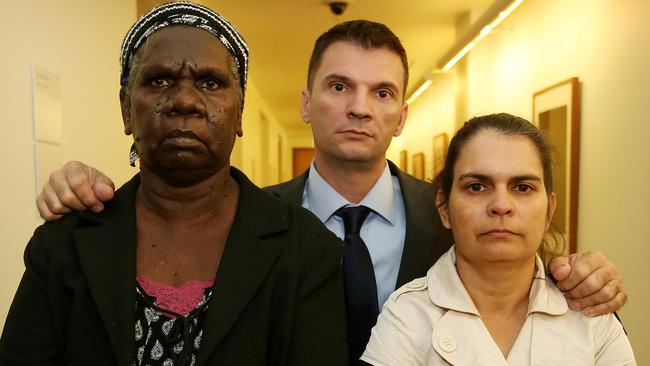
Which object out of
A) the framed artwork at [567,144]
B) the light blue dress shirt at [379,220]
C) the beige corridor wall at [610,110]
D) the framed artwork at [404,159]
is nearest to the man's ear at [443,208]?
the light blue dress shirt at [379,220]

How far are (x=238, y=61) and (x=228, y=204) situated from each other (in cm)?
34

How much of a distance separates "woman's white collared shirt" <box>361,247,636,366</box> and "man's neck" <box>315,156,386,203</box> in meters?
0.52

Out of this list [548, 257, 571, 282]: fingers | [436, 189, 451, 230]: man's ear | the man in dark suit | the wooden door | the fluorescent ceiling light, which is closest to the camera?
[548, 257, 571, 282]: fingers

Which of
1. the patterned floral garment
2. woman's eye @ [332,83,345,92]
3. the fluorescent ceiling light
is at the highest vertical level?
the fluorescent ceiling light

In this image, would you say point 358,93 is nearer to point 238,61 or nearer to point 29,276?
point 238,61

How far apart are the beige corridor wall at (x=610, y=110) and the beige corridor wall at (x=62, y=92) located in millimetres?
2660

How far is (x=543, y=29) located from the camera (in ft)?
12.7

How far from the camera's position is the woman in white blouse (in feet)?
4.38

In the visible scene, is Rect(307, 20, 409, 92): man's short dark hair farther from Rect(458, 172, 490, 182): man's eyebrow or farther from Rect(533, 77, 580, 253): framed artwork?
Rect(533, 77, 580, 253): framed artwork

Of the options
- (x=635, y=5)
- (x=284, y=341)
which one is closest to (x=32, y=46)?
(x=284, y=341)

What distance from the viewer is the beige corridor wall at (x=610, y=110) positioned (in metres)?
Answer: 2.63

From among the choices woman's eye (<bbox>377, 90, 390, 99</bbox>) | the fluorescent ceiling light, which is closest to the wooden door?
the fluorescent ceiling light

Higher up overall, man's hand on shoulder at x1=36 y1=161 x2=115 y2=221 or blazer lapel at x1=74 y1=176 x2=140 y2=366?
man's hand on shoulder at x1=36 y1=161 x2=115 y2=221

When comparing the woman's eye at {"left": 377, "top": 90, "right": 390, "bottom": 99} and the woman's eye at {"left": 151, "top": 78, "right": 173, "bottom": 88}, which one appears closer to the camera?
the woman's eye at {"left": 151, "top": 78, "right": 173, "bottom": 88}
